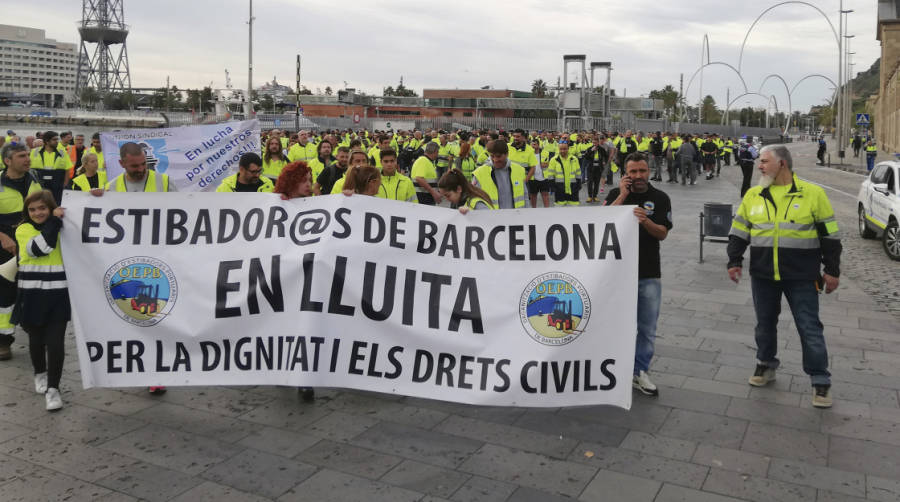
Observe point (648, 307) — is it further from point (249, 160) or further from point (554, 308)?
point (249, 160)

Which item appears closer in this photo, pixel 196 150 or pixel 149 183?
pixel 149 183

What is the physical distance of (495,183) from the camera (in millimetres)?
8336

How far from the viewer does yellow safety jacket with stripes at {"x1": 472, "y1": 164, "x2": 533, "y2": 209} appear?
823 cm

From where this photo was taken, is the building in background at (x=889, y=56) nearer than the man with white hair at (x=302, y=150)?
No

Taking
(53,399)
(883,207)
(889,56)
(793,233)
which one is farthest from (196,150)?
(889,56)

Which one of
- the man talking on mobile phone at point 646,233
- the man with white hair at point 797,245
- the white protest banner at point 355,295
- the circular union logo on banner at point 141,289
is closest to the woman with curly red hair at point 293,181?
the white protest banner at point 355,295

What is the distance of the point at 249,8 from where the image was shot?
150ft

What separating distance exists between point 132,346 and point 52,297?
84 cm

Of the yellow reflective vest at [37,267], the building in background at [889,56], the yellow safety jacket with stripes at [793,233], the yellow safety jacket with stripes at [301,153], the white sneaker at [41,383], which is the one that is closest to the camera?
the yellow safety jacket with stripes at [793,233]

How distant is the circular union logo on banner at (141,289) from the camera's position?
5262 millimetres

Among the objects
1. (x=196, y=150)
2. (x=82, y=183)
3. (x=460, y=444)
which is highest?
(x=196, y=150)

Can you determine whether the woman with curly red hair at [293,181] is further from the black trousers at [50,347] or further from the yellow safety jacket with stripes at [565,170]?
the yellow safety jacket with stripes at [565,170]

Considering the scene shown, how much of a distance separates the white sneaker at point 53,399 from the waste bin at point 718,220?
9291 mm

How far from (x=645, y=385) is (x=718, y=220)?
6.71m
